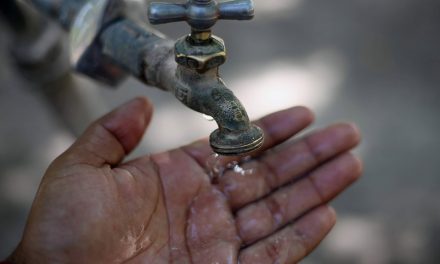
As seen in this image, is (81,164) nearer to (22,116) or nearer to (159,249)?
(159,249)

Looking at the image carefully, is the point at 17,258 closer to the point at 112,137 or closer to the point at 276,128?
the point at 112,137

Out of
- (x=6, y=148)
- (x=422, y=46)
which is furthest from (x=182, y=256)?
(x=422, y=46)

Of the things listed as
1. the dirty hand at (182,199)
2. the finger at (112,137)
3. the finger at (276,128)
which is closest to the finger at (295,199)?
the dirty hand at (182,199)

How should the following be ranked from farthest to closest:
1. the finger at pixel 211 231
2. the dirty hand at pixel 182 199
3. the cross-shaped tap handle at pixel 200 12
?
the finger at pixel 211 231
the dirty hand at pixel 182 199
the cross-shaped tap handle at pixel 200 12

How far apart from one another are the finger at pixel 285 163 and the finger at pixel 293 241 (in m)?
0.12

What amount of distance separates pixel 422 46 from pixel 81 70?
1780 millimetres

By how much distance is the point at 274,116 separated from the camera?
4.60 feet

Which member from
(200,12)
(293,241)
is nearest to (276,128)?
(293,241)

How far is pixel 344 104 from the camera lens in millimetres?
2250

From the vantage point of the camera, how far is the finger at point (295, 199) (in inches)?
50.6

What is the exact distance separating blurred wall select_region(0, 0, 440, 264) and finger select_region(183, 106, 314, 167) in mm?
604

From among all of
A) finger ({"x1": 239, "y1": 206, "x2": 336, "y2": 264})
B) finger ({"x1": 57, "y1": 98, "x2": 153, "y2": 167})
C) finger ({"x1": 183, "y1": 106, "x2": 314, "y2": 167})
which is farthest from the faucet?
finger ({"x1": 239, "y1": 206, "x2": 336, "y2": 264})

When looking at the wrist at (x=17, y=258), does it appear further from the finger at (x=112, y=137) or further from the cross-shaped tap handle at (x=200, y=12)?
the cross-shaped tap handle at (x=200, y=12)

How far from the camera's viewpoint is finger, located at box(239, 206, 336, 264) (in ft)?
4.05
